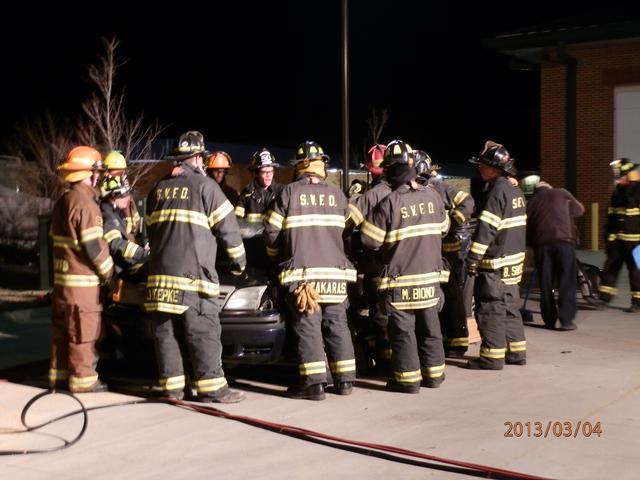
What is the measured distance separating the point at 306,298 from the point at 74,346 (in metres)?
1.86

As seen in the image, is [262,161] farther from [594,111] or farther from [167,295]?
[594,111]

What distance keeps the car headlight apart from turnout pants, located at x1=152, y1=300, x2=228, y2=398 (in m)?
0.32

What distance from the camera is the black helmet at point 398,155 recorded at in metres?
6.97

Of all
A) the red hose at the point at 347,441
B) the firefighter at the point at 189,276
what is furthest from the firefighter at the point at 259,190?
the red hose at the point at 347,441

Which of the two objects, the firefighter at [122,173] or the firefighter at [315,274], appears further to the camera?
the firefighter at [122,173]

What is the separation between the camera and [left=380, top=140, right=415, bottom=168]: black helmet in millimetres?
6973

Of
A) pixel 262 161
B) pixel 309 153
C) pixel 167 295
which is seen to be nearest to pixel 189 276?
pixel 167 295

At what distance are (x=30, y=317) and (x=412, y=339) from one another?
582cm

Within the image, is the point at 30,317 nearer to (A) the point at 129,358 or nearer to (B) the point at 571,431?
(A) the point at 129,358

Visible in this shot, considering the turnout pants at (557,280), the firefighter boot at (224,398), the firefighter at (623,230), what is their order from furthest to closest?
1. the firefighter at (623,230)
2. the turnout pants at (557,280)
3. the firefighter boot at (224,398)

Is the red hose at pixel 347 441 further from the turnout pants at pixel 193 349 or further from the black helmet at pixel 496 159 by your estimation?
the black helmet at pixel 496 159

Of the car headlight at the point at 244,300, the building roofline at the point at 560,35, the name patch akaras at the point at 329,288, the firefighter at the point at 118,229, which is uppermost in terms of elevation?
the building roofline at the point at 560,35

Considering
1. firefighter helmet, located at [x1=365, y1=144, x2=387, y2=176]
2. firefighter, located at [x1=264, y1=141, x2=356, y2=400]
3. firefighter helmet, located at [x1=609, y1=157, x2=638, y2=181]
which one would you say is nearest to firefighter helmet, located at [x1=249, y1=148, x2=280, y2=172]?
firefighter helmet, located at [x1=365, y1=144, x2=387, y2=176]
